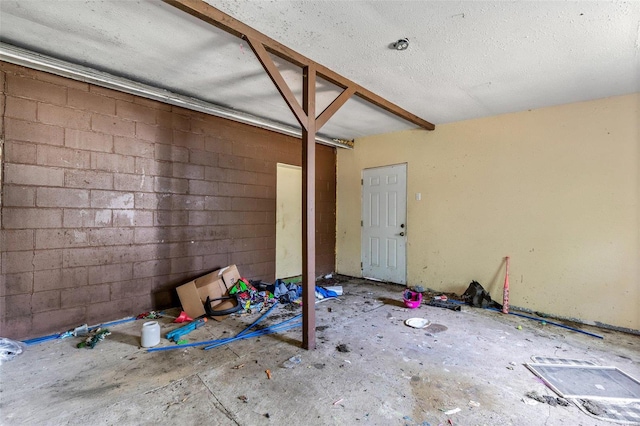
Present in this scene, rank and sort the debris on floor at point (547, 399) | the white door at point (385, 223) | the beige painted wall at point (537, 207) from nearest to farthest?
1. the debris on floor at point (547, 399)
2. the beige painted wall at point (537, 207)
3. the white door at point (385, 223)

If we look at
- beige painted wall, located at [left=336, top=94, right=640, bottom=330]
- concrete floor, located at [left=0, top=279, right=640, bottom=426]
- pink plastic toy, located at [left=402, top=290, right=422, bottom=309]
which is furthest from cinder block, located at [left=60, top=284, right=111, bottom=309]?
beige painted wall, located at [left=336, top=94, right=640, bottom=330]

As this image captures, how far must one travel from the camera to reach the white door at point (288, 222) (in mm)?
5109

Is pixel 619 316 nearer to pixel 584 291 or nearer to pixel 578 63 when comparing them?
pixel 584 291

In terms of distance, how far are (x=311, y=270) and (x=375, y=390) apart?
3.59 feet

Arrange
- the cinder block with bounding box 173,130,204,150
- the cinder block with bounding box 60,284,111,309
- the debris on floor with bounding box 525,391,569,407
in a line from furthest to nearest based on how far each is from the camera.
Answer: the cinder block with bounding box 173,130,204,150
the cinder block with bounding box 60,284,111,309
the debris on floor with bounding box 525,391,569,407

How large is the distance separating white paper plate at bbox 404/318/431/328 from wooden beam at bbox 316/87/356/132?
242cm

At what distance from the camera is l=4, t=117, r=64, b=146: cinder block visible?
2746 millimetres

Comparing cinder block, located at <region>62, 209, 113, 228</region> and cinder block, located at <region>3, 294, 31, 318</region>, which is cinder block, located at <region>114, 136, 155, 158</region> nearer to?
cinder block, located at <region>62, 209, 113, 228</region>

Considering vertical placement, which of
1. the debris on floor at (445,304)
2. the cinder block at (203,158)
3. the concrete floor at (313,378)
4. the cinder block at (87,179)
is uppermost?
the cinder block at (203,158)

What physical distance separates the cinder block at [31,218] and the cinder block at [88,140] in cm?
71

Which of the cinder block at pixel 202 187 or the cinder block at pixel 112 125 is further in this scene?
the cinder block at pixel 202 187

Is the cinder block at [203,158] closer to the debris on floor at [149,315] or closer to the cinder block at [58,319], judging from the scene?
the debris on floor at [149,315]

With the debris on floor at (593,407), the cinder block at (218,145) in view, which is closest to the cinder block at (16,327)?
the cinder block at (218,145)

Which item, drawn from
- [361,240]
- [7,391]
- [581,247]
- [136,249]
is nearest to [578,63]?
[581,247]
